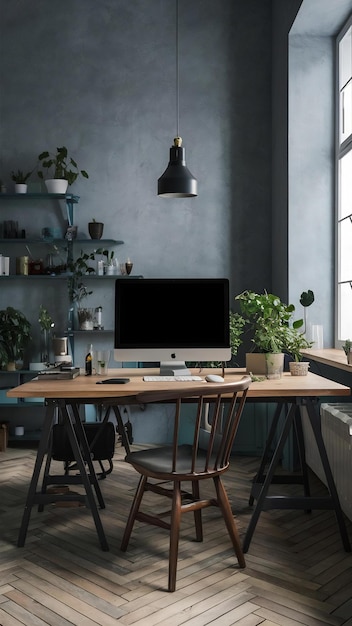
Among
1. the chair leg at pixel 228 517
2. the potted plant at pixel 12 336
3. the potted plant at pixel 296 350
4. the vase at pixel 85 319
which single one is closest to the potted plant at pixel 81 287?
the vase at pixel 85 319

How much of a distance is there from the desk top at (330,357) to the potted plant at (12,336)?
2222 mm

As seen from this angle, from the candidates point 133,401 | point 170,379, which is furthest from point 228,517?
point 170,379

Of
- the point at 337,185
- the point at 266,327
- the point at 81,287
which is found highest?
the point at 337,185

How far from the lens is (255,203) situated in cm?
535

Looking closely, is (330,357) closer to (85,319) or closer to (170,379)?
(170,379)

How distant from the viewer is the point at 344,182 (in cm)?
455

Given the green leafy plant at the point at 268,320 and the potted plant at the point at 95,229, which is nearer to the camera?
the green leafy plant at the point at 268,320

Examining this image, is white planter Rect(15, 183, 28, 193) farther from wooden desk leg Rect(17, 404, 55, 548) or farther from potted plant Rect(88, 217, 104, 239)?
wooden desk leg Rect(17, 404, 55, 548)

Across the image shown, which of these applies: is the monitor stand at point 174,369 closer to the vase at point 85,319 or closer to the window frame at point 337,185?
the window frame at point 337,185

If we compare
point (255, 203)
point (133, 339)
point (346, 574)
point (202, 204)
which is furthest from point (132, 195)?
point (346, 574)

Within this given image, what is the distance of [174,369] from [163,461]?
0.78 m

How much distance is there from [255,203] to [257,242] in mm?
324

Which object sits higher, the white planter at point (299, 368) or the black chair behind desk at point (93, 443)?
the white planter at point (299, 368)

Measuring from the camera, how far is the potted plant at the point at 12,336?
5.09 meters
